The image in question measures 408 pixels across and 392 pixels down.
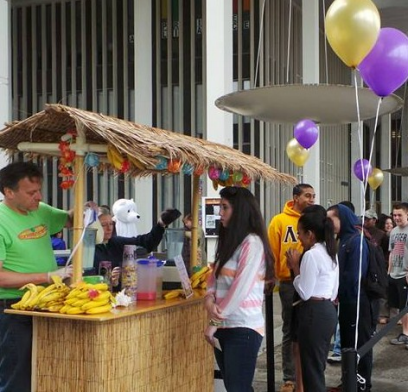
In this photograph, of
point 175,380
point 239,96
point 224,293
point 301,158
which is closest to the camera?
point 224,293

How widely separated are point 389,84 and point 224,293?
2107mm

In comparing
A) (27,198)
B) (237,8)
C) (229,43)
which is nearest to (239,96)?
(27,198)

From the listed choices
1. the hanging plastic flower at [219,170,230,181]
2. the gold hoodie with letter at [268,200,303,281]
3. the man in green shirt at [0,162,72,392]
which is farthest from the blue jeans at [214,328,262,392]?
the gold hoodie with letter at [268,200,303,281]

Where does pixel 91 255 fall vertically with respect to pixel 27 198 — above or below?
below

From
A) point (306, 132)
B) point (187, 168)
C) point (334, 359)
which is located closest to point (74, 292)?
point (187, 168)

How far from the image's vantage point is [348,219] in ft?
17.5

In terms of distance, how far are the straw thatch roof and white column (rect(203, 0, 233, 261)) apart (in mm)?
5095

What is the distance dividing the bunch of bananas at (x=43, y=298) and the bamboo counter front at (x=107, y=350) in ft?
0.16

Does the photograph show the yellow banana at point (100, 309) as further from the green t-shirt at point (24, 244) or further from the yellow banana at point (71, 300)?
the green t-shirt at point (24, 244)

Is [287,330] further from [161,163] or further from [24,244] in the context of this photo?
[24,244]

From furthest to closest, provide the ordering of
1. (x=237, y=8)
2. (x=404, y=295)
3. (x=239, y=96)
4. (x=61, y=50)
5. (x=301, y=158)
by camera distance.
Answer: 1. (x=61, y=50)
2. (x=237, y=8)
3. (x=301, y=158)
4. (x=404, y=295)
5. (x=239, y=96)

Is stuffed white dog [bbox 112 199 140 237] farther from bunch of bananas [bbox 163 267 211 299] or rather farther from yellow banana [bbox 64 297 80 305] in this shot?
yellow banana [bbox 64 297 80 305]

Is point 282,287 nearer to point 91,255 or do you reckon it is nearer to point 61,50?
point 91,255

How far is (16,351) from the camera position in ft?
12.9
